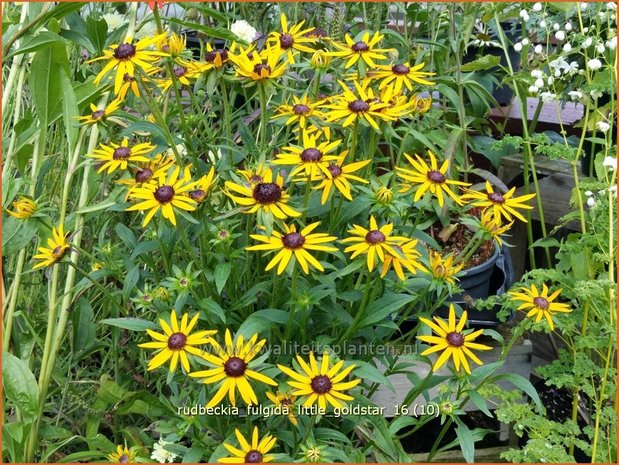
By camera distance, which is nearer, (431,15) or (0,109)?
(0,109)

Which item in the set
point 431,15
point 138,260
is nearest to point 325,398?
point 138,260

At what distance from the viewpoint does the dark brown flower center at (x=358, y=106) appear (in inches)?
35.3

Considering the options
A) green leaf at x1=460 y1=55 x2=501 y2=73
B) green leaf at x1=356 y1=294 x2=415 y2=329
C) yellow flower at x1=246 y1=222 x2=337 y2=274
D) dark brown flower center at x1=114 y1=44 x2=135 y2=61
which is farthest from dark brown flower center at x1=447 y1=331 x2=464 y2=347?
green leaf at x1=460 y1=55 x2=501 y2=73

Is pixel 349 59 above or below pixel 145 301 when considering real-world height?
above

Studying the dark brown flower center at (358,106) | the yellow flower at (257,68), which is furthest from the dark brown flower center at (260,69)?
the dark brown flower center at (358,106)

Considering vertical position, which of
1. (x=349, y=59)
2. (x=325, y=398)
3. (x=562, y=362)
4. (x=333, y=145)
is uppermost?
(x=349, y=59)

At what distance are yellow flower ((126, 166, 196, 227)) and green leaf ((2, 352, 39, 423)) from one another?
308mm

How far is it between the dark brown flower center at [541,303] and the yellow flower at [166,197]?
17.8 inches

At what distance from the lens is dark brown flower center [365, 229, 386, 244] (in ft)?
2.67

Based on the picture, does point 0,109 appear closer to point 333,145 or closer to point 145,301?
point 145,301

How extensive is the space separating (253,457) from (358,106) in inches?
16.8

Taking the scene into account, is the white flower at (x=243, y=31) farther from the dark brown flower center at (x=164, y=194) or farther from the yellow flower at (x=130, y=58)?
the dark brown flower center at (x=164, y=194)

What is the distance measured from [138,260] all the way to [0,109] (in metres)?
0.29

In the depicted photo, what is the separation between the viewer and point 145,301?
35.9 inches
